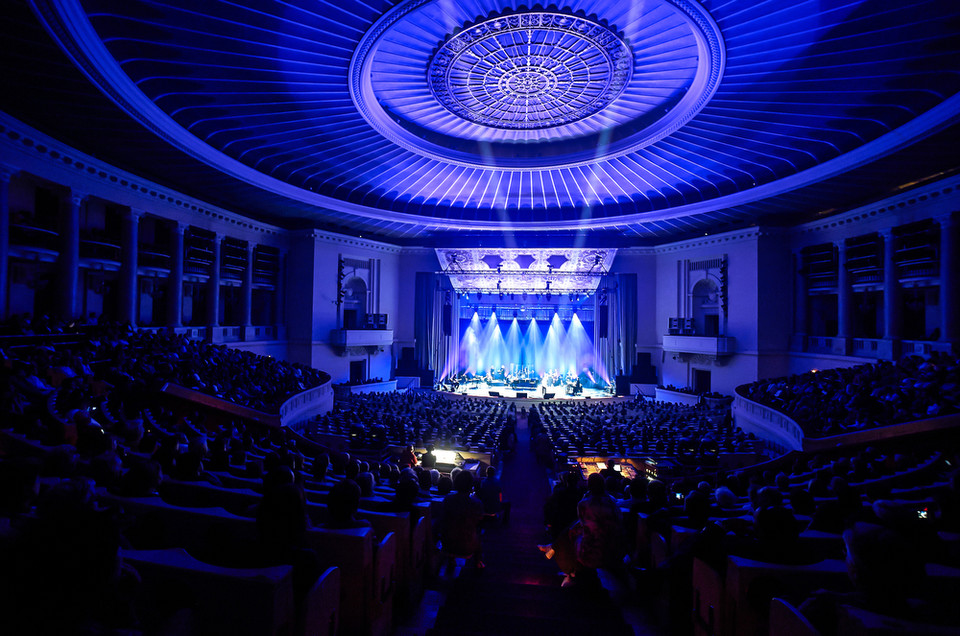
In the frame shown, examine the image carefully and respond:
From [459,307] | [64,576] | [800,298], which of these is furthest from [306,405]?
[800,298]

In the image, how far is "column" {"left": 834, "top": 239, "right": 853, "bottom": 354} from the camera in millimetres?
20297

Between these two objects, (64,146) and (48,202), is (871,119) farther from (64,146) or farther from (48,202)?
(48,202)

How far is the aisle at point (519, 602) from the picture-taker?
137 inches

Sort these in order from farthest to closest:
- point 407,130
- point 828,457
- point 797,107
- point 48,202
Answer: point 407,130
point 48,202
point 797,107
point 828,457

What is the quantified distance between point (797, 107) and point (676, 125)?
3480mm

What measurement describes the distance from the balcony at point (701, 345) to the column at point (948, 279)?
841 cm

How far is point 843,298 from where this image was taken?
67.2 feet

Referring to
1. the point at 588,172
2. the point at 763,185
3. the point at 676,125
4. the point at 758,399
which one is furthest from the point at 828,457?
the point at 588,172

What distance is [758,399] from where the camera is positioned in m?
16.8

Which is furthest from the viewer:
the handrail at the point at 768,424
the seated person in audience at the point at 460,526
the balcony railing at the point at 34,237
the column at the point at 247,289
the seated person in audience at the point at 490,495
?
the column at the point at 247,289

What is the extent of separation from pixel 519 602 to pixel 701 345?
23.5m

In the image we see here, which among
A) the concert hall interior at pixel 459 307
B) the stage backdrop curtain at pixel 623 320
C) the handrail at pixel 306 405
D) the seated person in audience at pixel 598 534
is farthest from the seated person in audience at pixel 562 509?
the stage backdrop curtain at pixel 623 320

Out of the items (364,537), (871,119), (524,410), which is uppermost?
(871,119)

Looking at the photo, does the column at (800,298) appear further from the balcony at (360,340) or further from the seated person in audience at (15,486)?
the seated person in audience at (15,486)
